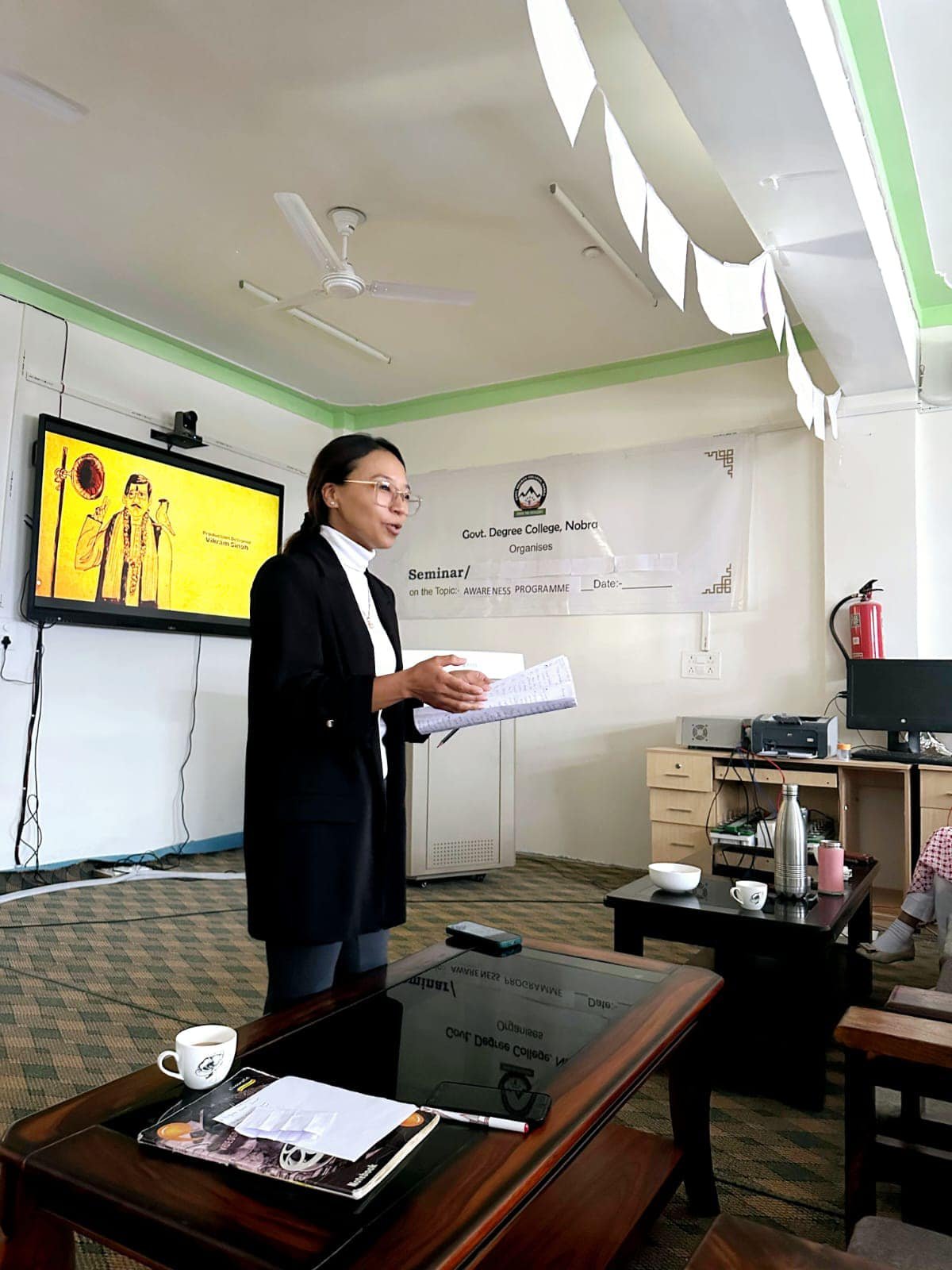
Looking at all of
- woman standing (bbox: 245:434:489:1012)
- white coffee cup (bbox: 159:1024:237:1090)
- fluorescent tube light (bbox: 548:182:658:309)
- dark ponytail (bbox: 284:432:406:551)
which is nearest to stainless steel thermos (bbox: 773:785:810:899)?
woman standing (bbox: 245:434:489:1012)

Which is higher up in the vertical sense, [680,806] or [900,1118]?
[680,806]

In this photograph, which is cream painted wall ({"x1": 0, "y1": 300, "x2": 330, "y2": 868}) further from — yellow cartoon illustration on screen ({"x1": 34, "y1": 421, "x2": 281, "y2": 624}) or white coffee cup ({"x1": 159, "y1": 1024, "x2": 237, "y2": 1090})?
white coffee cup ({"x1": 159, "y1": 1024, "x2": 237, "y2": 1090})

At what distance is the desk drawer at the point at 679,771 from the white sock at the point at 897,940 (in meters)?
1.20

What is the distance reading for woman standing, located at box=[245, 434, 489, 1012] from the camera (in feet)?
4.50

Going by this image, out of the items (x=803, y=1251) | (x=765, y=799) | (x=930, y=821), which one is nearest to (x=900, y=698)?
(x=930, y=821)

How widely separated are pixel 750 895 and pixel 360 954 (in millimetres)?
1041

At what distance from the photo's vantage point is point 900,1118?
4.33 ft

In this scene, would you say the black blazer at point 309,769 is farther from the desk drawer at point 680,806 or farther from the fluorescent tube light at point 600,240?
the desk drawer at point 680,806

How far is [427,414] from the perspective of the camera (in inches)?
226

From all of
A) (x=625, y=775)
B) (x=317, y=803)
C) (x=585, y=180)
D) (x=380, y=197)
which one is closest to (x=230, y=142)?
(x=380, y=197)

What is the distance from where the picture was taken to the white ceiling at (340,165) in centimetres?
Result: 259

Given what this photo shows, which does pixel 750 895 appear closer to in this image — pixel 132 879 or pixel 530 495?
pixel 132 879

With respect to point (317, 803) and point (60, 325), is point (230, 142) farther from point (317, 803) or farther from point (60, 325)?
point (317, 803)

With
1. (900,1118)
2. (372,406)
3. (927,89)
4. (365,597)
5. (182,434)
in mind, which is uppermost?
(372,406)
